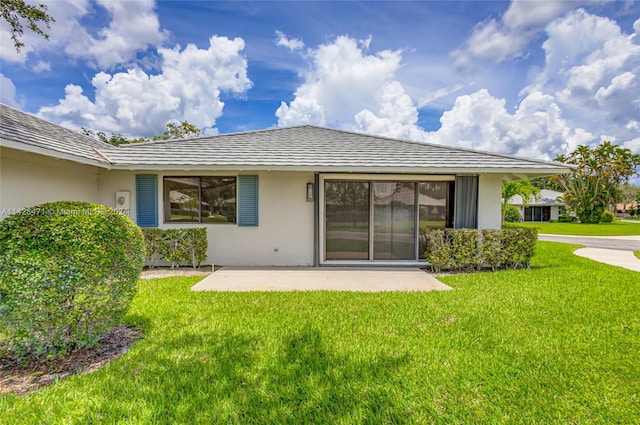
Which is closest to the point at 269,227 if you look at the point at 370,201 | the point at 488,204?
the point at 370,201

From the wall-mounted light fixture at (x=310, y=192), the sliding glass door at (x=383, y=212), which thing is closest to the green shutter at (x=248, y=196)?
the wall-mounted light fixture at (x=310, y=192)

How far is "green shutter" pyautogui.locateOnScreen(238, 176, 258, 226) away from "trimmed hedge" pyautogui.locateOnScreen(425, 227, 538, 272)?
211 inches

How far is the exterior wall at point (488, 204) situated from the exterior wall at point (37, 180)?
11619 millimetres

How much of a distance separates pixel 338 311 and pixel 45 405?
3678 mm

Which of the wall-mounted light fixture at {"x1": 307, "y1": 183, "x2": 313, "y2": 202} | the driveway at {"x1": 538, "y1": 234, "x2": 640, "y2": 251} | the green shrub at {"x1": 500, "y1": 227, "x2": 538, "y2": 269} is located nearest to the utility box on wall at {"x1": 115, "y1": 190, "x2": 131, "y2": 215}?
the wall-mounted light fixture at {"x1": 307, "y1": 183, "x2": 313, "y2": 202}

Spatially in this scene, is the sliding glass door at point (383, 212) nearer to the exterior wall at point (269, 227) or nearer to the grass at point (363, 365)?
the exterior wall at point (269, 227)

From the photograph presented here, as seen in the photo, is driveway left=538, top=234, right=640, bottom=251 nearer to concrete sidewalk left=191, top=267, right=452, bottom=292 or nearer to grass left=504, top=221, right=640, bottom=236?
grass left=504, top=221, right=640, bottom=236

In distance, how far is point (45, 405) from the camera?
8.55 feet

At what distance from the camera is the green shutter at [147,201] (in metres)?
8.52

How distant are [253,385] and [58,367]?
7.93 ft

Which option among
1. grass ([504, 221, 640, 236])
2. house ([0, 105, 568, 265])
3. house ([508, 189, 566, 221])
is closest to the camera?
house ([0, 105, 568, 265])

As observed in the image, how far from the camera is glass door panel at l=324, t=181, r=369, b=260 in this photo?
8.88 m

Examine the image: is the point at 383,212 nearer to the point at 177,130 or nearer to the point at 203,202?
the point at 203,202

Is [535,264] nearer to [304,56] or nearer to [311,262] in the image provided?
[311,262]
